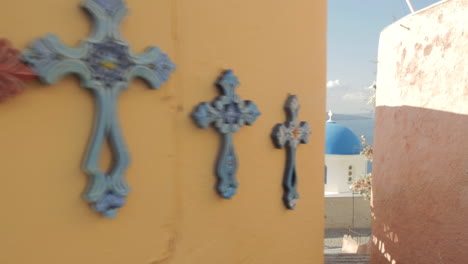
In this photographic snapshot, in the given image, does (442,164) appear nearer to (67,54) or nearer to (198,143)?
(198,143)

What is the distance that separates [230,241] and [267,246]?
0.90 ft

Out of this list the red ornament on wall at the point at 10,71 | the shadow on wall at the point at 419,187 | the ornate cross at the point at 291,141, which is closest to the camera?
the red ornament on wall at the point at 10,71

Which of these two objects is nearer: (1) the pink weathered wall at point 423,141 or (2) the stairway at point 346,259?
(1) the pink weathered wall at point 423,141

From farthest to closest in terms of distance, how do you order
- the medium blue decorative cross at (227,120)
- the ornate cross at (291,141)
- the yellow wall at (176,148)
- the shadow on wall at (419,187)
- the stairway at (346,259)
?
the stairway at (346,259) → the shadow on wall at (419,187) → the ornate cross at (291,141) → the medium blue decorative cross at (227,120) → the yellow wall at (176,148)

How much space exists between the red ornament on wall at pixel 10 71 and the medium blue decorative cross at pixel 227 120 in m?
0.66

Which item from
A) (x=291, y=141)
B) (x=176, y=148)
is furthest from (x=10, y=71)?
(x=291, y=141)

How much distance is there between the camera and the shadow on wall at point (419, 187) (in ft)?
10.5

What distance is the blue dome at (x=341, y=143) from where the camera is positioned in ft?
41.3

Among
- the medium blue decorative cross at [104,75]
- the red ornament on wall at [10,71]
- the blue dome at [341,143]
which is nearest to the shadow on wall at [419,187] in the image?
the medium blue decorative cross at [104,75]

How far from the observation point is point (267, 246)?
1.96 metres

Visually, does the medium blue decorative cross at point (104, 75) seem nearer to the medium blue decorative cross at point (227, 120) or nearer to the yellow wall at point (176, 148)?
the yellow wall at point (176, 148)

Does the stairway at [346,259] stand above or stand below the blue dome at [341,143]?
below

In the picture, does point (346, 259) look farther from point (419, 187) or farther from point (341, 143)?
point (341, 143)

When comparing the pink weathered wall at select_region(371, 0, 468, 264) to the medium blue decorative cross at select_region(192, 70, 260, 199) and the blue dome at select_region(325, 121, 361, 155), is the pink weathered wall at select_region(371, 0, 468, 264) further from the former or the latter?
the blue dome at select_region(325, 121, 361, 155)
